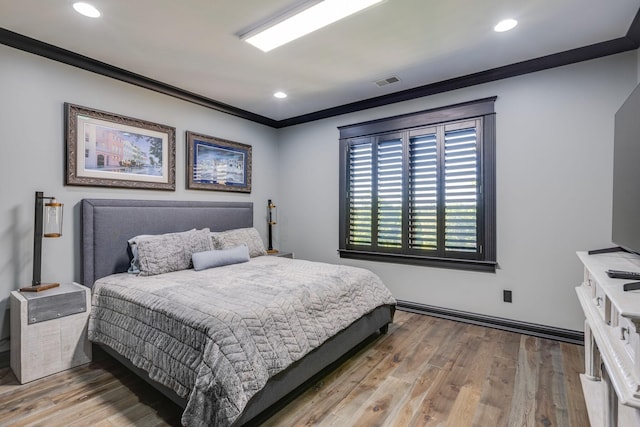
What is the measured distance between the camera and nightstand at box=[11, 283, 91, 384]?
2.24 meters

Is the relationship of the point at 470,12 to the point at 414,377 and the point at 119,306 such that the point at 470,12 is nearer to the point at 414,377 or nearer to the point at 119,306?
the point at 414,377

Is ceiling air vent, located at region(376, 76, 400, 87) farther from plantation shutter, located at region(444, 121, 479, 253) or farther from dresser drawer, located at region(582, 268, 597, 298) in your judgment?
dresser drawer, located at region(582, 268, 597, 298)

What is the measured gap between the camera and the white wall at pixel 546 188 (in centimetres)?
272

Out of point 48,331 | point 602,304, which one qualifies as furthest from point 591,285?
point 48,331

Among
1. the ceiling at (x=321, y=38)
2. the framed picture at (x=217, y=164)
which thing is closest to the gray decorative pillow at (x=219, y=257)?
the framed picture at (x=217, y=164)

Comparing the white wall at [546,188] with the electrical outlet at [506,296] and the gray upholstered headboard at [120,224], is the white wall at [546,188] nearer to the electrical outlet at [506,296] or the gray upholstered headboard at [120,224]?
the electrical outlet at [506,296]

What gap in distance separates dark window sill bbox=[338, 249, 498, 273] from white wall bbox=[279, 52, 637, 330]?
0.07 meters

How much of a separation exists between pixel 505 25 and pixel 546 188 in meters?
1.49

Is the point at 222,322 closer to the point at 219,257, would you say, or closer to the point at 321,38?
the point at 219,257

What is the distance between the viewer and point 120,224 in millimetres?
3068

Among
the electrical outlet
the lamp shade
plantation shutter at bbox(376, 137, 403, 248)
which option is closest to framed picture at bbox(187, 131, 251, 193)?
the lamp shade

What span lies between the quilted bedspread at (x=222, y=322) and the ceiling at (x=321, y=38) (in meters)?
1.94

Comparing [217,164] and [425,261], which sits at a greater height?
[217,164]

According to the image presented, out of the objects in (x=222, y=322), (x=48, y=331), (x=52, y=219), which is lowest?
(x=48, y=331)
